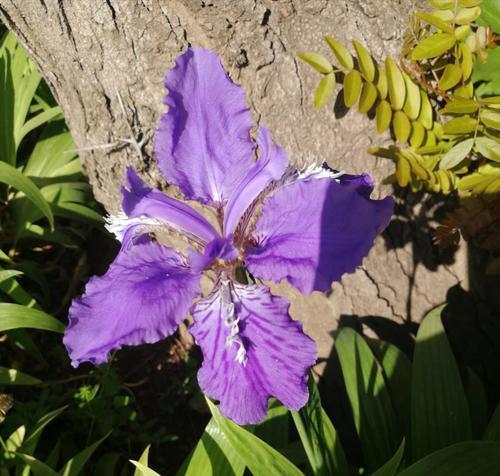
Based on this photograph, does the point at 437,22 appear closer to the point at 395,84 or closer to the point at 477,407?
the point at 395,84

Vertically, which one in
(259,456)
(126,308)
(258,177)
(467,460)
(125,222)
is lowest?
(259,456)

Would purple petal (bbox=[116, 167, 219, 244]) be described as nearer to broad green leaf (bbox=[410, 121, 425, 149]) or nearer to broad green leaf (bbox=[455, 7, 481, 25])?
broad green leaf (bbox=[410, 121, 425, 149])

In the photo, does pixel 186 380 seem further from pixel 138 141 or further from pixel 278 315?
pixel 278 315

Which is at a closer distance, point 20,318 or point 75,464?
point 75,464

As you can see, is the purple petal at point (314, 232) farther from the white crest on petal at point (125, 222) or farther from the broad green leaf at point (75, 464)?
the broad green leaf at point (75, 464)

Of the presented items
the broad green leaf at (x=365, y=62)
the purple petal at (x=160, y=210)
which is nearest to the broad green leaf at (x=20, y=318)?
the purple petal at (x=160, y=210)

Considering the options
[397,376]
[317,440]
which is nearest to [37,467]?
[317,440]
